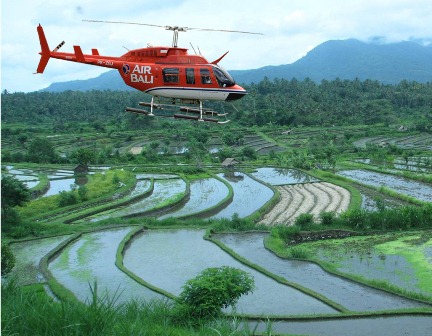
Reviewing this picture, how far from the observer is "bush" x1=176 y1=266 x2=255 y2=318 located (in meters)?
15.1

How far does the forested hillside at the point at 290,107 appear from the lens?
267 ft

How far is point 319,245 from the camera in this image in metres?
26.3

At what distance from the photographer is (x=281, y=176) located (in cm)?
4603

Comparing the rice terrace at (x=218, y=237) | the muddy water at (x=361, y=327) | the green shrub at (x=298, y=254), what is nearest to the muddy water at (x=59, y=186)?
the rice terrace at (x=218, y=237)

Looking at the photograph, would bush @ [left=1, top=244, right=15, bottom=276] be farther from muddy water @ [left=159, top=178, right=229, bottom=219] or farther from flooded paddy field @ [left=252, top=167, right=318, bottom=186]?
flooded paddy field @ [left=252, top=167, right=318, bottom=186]

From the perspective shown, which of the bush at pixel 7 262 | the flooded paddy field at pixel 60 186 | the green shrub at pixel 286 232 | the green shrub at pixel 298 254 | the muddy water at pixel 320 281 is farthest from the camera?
the flooded paddy field at pixel 60 186

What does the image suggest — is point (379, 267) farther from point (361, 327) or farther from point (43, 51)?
point (43, 51)

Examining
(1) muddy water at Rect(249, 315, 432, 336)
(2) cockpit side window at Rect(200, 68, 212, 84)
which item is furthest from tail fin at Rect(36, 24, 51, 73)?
(1) muddy water at Rect(249, 315, 432, 336)

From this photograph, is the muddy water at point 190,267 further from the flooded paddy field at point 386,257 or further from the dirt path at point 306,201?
the dirt path at point 306,201

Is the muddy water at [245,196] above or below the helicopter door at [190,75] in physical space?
below

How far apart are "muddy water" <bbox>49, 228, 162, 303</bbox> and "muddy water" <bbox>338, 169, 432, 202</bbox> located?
2074cm

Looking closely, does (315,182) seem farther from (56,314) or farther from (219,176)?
(56,314)

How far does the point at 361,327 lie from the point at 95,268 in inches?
436

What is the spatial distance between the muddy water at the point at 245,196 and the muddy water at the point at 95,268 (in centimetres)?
789
